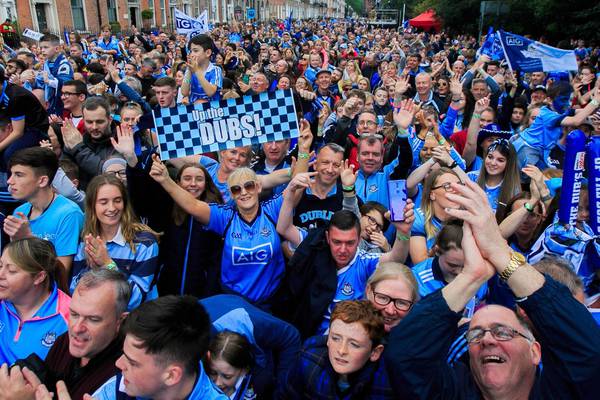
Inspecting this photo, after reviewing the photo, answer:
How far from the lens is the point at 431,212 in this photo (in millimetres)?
4004

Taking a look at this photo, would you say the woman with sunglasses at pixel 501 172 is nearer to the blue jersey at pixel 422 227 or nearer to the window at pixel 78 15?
the blue jersey at pixel 422 227

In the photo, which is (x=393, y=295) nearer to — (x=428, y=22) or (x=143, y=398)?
(x=143, y=398)

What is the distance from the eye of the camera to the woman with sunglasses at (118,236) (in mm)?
3305

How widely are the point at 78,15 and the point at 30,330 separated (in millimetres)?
37296

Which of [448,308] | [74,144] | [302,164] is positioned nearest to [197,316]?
[448,308]

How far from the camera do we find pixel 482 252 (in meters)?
1.79

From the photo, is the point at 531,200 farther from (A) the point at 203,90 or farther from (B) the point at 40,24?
(B) the point at 40,24

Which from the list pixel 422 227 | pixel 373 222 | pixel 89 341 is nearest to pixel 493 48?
pixel 422 227

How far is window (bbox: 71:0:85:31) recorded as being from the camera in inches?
1328

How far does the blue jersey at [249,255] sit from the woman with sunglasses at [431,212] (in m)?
1.08

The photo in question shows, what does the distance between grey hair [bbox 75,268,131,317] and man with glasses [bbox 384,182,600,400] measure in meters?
1.47

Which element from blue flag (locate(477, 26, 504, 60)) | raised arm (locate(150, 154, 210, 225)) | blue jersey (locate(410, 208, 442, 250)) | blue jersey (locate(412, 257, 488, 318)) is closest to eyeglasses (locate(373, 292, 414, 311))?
blue jersey (locate(412, 257, 488, 318))

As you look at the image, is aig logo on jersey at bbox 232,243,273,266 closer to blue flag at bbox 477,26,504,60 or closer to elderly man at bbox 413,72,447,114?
elderly man at bbox 413,72,447,114

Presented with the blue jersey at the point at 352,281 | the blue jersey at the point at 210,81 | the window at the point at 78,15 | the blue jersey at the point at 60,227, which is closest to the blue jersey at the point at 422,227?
the blue jersey at the point at 352,281
